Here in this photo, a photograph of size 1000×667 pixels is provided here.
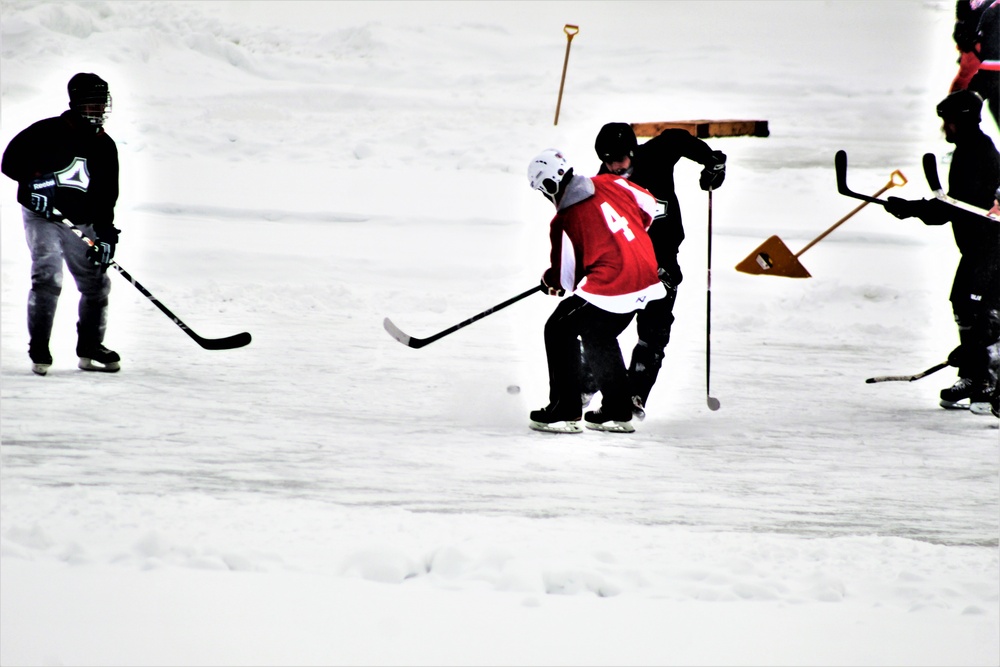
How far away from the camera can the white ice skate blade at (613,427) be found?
3.46 m

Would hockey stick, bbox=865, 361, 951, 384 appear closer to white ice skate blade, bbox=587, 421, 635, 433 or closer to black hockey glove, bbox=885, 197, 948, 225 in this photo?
black hockey glove, bbox=885, 197, 948, 225

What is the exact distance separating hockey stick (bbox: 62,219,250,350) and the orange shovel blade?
1.81 meters

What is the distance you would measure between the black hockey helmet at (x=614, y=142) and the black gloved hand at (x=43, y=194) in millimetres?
1719

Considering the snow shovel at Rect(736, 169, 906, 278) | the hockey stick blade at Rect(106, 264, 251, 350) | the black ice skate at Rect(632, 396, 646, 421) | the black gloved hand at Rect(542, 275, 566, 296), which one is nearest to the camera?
the black gloved hand at Rect(542, 275, 566, 296)

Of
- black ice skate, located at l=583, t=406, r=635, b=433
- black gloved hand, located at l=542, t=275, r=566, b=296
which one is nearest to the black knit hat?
black gloved hand, located at l=542, t=275, r=566, b=296

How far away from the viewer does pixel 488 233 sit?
14.7ft

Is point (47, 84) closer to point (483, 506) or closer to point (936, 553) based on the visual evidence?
point (483, 506)

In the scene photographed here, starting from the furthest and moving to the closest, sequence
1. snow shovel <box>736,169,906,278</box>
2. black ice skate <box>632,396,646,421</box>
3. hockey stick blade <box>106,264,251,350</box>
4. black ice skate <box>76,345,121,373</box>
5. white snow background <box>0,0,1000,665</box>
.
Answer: snow shovel <box>736,169,906,278</box> < black ice skate <box>76,345,121,373</box> < hockey stick blade <box>106,264,251,350</box> < black ice skate <box>632,396,646,421</box> < white snow background <box>0,0,1000,665</box>

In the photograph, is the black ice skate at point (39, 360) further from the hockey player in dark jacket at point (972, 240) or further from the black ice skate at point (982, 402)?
the black ice skate at point (982, 402)

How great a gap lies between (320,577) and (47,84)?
85.1 inches

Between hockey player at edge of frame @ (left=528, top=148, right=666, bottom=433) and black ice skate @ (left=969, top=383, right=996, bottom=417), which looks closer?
hockey player at edge of frame @ (left=528, top=148, right=666, bottom=433)

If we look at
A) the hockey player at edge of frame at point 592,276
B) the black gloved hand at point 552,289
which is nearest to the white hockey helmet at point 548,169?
the hockey player at edge of frame at point 592,276

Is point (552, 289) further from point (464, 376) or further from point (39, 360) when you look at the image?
point (39, 360)

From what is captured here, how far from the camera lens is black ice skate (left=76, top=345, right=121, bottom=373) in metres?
3.80
